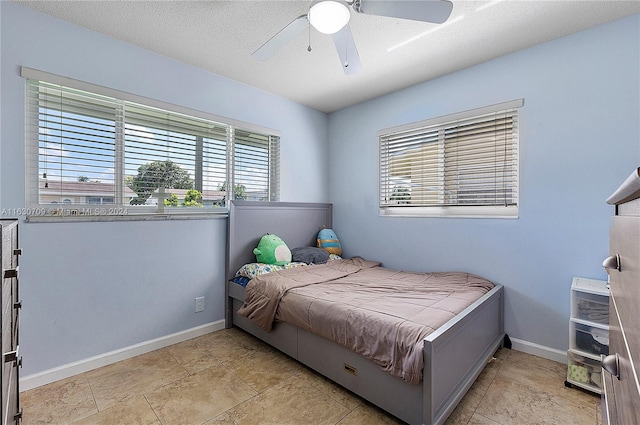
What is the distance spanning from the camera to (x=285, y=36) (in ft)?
5.81

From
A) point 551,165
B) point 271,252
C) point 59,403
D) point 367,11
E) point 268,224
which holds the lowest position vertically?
point 59,403

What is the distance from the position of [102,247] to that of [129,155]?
747mm

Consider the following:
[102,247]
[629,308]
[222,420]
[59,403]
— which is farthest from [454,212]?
[59,403]

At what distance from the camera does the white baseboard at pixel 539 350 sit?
87.8 inches

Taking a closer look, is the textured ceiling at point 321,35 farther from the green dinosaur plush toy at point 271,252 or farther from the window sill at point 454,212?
the green dinosaur plush toy at point 271,252

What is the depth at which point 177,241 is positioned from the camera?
263cm

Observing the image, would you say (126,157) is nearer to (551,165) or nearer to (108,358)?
(108,358)

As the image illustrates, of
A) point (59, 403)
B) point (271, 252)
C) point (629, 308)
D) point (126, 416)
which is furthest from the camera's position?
point (271, 252)

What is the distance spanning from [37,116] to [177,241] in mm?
1274

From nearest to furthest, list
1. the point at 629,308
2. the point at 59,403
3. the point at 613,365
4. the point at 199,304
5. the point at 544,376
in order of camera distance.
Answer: the point at 629,308, the point at 613,365, the point at 59,403, the point at 544,376, the point at 199,304

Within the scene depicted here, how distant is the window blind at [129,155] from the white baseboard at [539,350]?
9.14ft

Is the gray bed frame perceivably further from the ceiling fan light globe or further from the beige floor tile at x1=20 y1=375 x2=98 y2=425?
the ceiling fan light globe

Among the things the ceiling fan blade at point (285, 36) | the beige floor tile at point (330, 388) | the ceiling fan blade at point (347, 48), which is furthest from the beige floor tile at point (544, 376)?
the ceiling fan blade at point (285, 36)

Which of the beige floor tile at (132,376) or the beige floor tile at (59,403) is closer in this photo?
the beige floor tile at (59,403)
